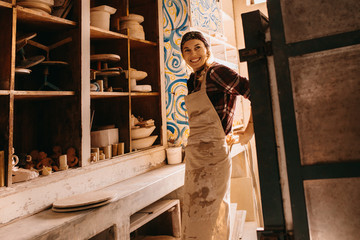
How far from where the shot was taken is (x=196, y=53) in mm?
1955

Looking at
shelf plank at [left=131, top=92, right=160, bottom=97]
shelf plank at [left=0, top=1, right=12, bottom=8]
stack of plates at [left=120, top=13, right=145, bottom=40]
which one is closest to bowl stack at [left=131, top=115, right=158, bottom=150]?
shelf plank at [left=131, top=92, right=160, bottom=97]

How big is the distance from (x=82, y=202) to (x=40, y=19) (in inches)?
50.9

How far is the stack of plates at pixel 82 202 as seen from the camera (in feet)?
4.79

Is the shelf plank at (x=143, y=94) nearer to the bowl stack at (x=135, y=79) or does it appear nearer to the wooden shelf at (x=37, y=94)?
the bowl stack at (x=135, y=79)

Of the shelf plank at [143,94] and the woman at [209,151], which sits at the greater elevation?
the shelf plank at [143,94]

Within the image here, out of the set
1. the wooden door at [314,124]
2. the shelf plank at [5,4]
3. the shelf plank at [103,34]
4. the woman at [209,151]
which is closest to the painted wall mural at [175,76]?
the shelf plank at [103,34]

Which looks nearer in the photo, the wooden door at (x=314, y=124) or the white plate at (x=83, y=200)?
the wooden door at (x=314, y=124)

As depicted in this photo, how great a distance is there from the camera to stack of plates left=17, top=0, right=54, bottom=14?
1674 millimetres

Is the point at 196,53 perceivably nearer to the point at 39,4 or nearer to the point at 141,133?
the point at 141,133

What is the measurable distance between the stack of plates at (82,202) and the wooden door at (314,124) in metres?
1.03

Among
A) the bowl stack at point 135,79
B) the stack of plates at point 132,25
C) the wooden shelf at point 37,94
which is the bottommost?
the wooden shelf at point 37,94

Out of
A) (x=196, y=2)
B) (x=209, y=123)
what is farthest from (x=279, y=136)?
(x=196, y=2)

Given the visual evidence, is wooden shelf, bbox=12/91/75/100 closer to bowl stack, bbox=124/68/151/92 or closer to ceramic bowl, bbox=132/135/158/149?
bowl stack, bbox=124/68/151/92

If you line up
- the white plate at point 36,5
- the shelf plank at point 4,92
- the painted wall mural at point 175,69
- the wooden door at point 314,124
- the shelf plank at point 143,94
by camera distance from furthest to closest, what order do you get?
the painted wall mural at point 175,69
the shelf plank at point 143,94
the white plate at point 36,5
the shelf plank at point 4,92
the wooden door at point 314,124
